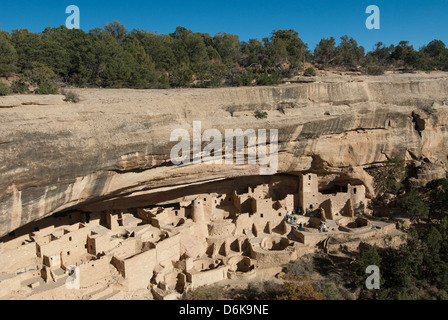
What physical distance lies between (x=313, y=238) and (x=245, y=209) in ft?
12.1

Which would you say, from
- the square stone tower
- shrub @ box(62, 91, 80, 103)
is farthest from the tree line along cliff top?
the square stone tower

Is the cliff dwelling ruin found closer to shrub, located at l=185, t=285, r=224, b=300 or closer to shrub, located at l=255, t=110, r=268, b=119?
shrub, located at l=185, t=285, r=224, b=300

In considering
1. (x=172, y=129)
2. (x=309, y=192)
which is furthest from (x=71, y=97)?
(x=309, y=192)

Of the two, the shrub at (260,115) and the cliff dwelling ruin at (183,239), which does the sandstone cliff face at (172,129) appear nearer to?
the shrub at (260,115)

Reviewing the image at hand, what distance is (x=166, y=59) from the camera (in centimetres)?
2752

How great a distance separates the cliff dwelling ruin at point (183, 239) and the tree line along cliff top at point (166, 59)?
587 centimetres

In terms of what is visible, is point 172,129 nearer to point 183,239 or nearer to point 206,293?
point 183,239

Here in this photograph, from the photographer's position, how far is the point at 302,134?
17469 mm

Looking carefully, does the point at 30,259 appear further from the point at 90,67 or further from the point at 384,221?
the point at 384,221

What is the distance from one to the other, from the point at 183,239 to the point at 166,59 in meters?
15.5

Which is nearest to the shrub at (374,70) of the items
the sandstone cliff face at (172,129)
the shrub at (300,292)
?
the sandstone cliff face at (172,129)

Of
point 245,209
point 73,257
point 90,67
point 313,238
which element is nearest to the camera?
point 73,257

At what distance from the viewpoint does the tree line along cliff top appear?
2063 centimetres
